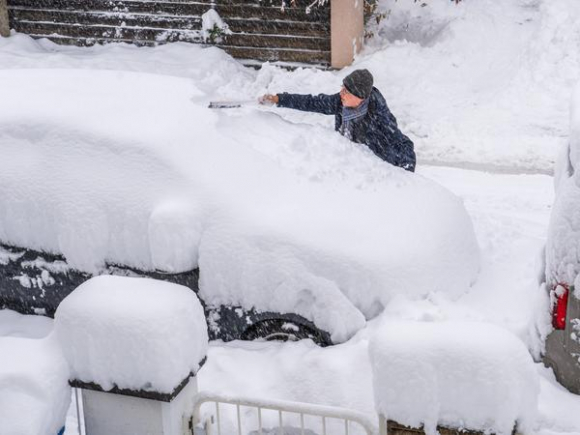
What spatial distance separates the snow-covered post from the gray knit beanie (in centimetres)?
375

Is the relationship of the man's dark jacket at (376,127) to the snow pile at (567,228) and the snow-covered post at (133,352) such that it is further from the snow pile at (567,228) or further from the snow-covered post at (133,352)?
the snow-covered post at (133,352)

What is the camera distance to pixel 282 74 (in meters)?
13.0

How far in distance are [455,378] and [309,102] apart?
4575mm

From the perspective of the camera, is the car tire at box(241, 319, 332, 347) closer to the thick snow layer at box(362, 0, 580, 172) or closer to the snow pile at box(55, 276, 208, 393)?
the snow pile at box(55, 276, 208, 393)

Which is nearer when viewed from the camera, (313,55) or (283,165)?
(283,165)

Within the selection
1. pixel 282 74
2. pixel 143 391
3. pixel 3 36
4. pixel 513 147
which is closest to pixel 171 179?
pixel 143 391

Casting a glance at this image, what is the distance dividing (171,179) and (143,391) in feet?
7.90

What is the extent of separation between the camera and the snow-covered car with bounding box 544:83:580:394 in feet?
15.6

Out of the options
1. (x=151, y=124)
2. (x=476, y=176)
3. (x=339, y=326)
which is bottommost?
(x=476, y=176)

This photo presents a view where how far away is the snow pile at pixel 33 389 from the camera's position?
10.8 ft

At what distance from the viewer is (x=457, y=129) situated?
37.8ft

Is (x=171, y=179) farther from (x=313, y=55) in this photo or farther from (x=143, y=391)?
(x=313, y=55)

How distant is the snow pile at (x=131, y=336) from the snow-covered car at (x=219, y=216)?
1846 mm

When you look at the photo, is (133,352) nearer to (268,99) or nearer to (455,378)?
(455,378)
